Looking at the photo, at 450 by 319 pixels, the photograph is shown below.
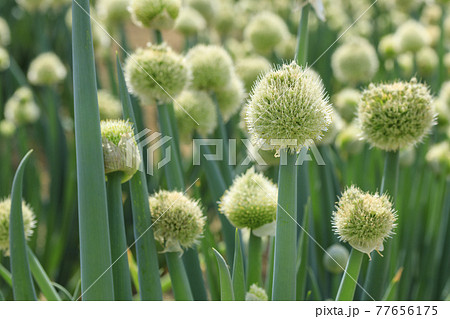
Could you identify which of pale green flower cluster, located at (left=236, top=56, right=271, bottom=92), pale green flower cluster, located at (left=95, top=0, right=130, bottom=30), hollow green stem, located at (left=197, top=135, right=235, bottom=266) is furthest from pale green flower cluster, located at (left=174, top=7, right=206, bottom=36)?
hollow green stem, located at (left=197, top=135, right=235, bottom=266)

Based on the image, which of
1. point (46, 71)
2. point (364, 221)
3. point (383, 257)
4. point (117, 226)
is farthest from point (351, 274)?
point (46, 71)

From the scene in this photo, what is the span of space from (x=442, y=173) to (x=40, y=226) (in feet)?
4.44

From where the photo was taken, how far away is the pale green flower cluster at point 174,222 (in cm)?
73

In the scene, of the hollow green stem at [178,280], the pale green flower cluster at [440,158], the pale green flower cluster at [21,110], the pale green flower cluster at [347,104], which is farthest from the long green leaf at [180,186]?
the pale green flower cluster at [21,110]

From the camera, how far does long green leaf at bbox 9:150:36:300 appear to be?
693mm

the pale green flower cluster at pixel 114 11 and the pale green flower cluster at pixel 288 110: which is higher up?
the pale green flower cluster at pixel 114 11

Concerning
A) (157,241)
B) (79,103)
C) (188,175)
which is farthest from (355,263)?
(188,175)

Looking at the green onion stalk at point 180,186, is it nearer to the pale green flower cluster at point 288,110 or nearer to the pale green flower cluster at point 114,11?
the pale green flower cluster at point 288,110

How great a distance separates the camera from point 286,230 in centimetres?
63

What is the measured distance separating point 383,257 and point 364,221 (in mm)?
260

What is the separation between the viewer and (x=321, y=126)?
618mm

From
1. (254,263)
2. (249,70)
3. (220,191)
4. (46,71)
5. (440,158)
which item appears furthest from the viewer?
(46,71)

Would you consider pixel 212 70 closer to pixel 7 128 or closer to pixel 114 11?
pixel 114 11

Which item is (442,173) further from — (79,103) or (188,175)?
(79,103)
